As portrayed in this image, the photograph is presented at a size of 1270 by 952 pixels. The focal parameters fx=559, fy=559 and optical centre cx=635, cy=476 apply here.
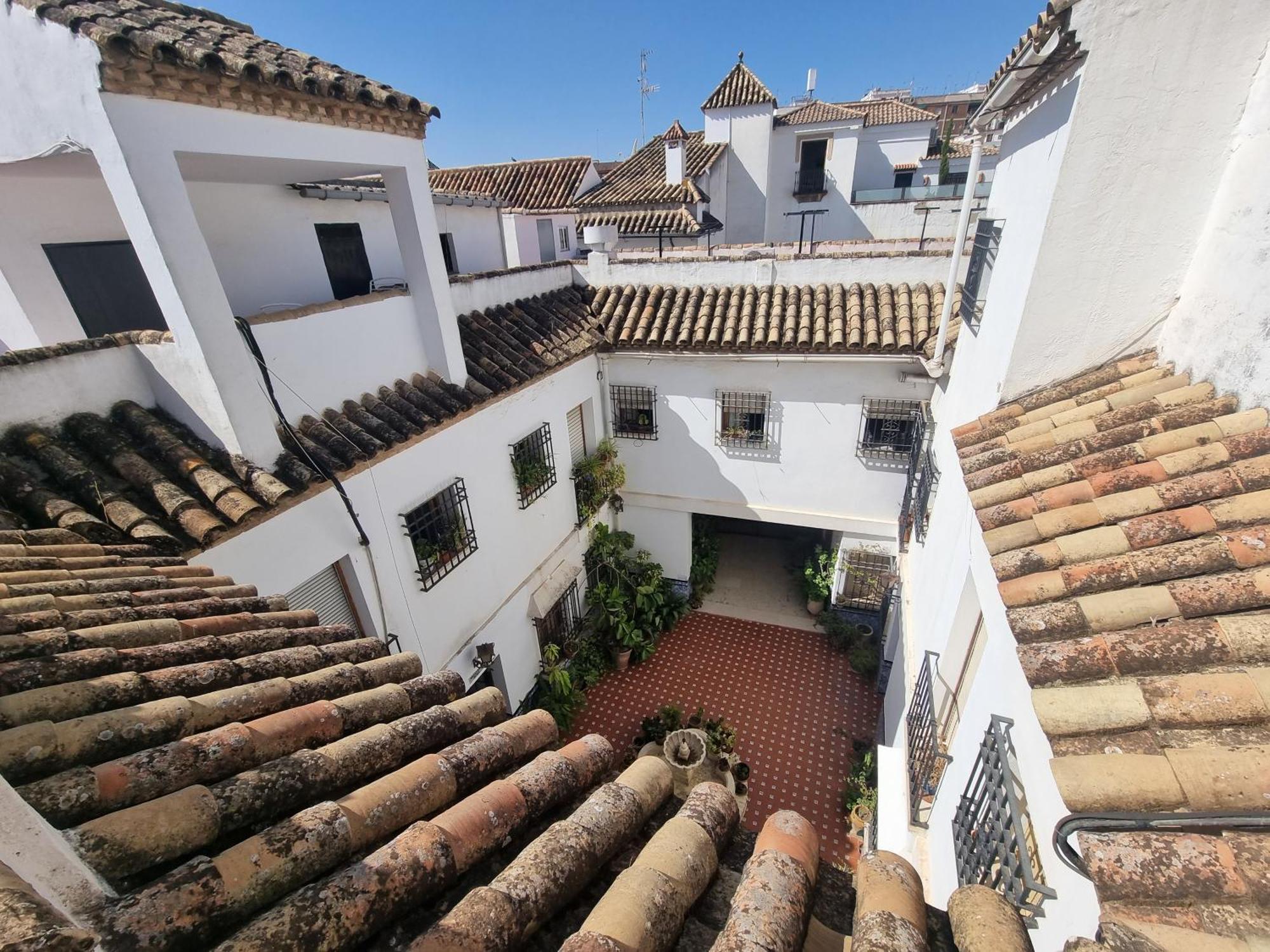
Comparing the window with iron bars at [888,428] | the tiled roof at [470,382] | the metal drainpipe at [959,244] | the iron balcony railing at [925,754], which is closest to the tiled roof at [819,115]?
the tiled roof at [470,382]

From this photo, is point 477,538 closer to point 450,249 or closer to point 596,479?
point 596,479

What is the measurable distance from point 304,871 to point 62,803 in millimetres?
729

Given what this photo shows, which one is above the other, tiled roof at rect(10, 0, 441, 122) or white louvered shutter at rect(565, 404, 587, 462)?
tiled roof at rect(10, 0, 441, 122)

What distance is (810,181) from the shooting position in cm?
2391

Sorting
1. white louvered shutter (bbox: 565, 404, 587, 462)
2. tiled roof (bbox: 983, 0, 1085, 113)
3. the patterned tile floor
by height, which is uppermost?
tiled roof (bbox: 983, 0, 1085, 113)

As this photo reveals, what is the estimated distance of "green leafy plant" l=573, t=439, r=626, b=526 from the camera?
10734 mm

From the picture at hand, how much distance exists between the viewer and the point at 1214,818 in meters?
1.74

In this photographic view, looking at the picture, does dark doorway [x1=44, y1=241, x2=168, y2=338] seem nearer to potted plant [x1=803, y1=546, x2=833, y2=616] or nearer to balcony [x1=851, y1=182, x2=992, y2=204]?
potted plant [x1=803, y1=546, x2=833, y2=616]

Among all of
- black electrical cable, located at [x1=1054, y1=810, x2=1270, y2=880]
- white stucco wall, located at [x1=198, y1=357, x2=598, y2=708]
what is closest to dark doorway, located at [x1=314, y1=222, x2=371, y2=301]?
white stucco wall, located at [x1=198, y1=357, x2=598, y2=708]

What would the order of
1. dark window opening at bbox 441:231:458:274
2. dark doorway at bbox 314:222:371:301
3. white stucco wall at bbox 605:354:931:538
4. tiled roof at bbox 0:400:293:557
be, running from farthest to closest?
dark window opening at bbox 441:231:458:274 < white stucco wall at bbox 605:354:931:538 < dark doorway at bbox 314:222:371:301 < tiled roof at bbox 0:400:293:557

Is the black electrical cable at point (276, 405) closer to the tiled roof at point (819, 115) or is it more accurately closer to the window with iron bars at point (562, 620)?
the window with iron bars at point (562, 620)

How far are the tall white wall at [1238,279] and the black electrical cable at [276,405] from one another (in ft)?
21.4

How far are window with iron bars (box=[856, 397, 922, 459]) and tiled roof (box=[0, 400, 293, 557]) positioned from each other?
28.5ft

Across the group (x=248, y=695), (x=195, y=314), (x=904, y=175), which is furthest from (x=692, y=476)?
(x=904, y=175)
